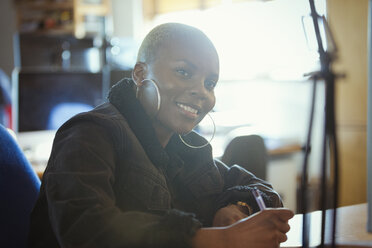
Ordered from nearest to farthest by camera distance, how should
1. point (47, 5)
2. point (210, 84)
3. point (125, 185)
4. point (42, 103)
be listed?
1. point (125, 185)
2. point (210, 84)
3. point (42, 103)
4. point (47, 5)

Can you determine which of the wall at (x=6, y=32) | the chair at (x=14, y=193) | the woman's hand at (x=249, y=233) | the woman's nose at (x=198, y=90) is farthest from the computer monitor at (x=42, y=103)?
the wall at (x=6, y=32)

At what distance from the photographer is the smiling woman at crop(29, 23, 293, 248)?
1.74ft

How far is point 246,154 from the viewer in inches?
40.6

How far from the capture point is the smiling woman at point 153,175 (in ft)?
1.74

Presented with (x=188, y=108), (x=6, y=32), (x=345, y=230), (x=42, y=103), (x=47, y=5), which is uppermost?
(x=47, y=5)

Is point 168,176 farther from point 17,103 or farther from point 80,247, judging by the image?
point 17,103

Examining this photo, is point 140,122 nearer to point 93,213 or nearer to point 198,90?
point 198,90

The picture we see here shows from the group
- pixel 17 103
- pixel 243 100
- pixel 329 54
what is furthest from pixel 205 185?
pixel 243 100

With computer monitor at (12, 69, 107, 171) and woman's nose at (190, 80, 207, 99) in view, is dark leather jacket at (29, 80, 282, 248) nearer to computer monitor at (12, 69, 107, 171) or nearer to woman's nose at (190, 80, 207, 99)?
woman's nose at (190, 80, 207, 99)

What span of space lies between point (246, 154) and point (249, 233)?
483mm

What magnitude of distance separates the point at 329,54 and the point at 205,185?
0.45m

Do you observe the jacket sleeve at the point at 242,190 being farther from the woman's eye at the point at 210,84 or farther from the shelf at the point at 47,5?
the shelf at the point at 47,5

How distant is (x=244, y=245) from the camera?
55cm

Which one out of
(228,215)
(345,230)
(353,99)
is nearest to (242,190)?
(228,215)
